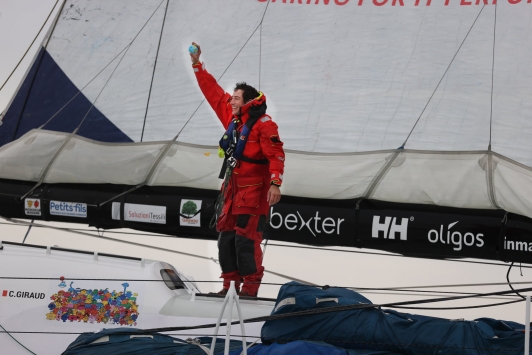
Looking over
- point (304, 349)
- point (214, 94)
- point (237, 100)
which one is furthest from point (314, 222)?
point (304, 349)

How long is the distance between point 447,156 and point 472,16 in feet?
2.09

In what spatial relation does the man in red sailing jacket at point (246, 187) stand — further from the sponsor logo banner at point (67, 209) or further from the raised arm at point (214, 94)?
the sponsor logo banner at point (67, 209)

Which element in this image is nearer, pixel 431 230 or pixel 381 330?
pixel 381 330

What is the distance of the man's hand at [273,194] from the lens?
3.51m

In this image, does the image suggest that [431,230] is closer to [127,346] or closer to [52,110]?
[127,346]

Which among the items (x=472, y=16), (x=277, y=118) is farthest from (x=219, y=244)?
(x=472, y=16)

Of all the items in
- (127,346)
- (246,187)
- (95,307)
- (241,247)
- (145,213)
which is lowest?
(127,346)

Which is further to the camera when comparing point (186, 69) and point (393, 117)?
point (186, 69)

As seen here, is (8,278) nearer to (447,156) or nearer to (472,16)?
(447,156)

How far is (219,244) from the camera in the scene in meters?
3.76

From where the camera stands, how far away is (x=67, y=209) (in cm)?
402

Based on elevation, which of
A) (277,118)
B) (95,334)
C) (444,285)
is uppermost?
(277,118)

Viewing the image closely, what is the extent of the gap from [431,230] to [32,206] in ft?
5.40

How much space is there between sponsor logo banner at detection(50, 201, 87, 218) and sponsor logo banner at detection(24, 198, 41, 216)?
59 millimetres
